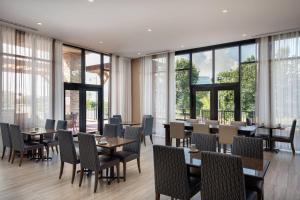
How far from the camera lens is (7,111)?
19.5 feet

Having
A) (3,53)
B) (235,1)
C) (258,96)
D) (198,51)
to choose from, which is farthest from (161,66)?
(3,53)

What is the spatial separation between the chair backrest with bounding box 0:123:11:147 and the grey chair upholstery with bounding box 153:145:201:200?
437 centimetres

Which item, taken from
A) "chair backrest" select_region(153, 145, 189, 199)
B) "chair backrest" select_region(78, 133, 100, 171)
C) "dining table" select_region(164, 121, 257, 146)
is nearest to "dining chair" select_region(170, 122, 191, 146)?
"dining table" select_region(164, 121, 257, 146)

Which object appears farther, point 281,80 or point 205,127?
point 281,80

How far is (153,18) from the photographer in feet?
17.4

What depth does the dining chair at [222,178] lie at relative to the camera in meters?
2.12

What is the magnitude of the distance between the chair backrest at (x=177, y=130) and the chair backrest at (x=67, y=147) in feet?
11.1

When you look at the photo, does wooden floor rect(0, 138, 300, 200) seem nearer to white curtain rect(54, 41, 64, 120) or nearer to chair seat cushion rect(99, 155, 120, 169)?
chair seat cushion rect(99, 155, 120, 169)

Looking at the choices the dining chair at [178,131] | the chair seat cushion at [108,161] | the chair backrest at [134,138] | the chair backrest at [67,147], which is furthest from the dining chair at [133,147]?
the dining chair at [178,131]

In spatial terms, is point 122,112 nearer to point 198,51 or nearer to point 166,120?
point 166,120

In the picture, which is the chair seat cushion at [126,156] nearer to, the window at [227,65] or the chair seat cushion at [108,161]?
the chair seat cushion at [108,161]

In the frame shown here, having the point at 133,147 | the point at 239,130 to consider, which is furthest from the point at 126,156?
the point at 239,130

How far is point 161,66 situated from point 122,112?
9.17ft

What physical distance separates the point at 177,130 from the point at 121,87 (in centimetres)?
430
